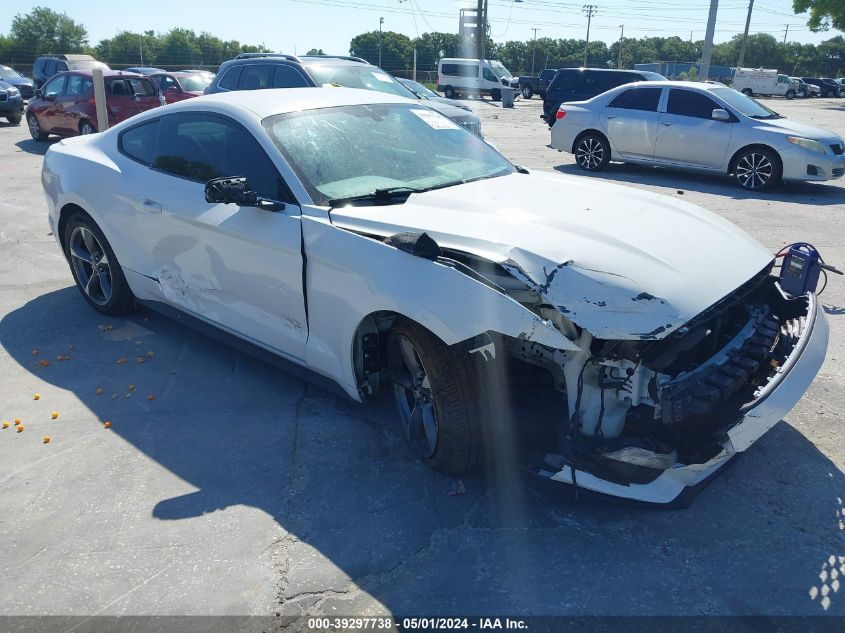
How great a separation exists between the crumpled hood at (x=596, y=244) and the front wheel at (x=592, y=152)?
881 centimetres

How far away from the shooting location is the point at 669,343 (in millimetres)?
2838

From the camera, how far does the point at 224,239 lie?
12.9 ft

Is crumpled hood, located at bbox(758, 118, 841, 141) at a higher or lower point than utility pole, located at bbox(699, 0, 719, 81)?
lower

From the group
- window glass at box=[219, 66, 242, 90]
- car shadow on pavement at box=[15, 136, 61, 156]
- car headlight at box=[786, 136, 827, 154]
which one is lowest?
car shadow on pavement at box=[15, 136, 61, 156]

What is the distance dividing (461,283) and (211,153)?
6.97ft

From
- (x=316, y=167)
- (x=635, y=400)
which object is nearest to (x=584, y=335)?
(x=635, y=400)

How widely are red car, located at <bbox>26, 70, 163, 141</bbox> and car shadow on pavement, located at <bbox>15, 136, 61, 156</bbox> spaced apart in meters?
0.46

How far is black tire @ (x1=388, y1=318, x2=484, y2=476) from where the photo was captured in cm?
304

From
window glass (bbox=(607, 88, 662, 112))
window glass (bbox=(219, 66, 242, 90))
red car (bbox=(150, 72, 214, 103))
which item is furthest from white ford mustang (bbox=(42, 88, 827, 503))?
red car (bbox=(150, 72, 214, 103))

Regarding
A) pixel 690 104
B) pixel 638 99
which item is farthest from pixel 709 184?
pixel 638 99

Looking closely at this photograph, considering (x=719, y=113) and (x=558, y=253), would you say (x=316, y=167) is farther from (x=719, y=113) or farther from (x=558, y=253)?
(x=719, y=113)

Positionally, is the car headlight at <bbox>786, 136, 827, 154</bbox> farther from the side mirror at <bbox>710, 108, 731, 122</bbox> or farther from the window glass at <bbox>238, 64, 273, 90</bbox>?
the window glass at <bbox>238, 64, 273, 90</bbox>

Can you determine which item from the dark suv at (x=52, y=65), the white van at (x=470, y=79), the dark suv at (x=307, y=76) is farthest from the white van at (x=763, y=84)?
the dark suv at (x=307, y=76)

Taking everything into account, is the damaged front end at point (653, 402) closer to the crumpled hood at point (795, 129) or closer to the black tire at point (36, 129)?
the crumpled hood at point (795, 129)
